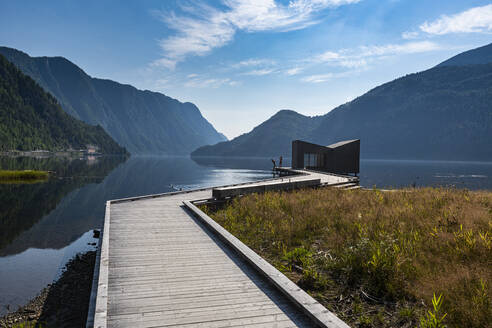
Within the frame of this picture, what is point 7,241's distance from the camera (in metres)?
16.2

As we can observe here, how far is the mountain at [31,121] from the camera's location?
13838 cm

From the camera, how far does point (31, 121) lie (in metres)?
160

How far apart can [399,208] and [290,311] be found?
7455 mm

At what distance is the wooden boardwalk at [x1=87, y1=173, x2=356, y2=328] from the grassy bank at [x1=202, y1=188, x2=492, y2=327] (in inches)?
51.8

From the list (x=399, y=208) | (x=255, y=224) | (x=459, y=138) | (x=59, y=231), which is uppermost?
(x=459, y=138)

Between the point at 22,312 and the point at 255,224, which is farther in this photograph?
the point at 255,224

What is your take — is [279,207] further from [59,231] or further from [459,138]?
[459,138]

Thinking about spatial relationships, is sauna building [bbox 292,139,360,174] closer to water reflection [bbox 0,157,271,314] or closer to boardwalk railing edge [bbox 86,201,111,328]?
water reflection [bbox 0,157,271,314]

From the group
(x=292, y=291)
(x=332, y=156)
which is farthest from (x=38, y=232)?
(x=332, y=156)

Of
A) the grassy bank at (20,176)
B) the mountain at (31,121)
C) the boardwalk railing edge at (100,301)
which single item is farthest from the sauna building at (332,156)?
the mountain at (31,121)

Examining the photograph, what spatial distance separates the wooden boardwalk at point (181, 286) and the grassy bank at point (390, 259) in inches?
51.8

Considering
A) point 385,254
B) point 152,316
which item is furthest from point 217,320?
point 385,254

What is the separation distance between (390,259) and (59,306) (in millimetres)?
9472

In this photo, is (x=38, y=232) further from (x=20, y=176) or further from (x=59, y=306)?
(x=20, y=176)
